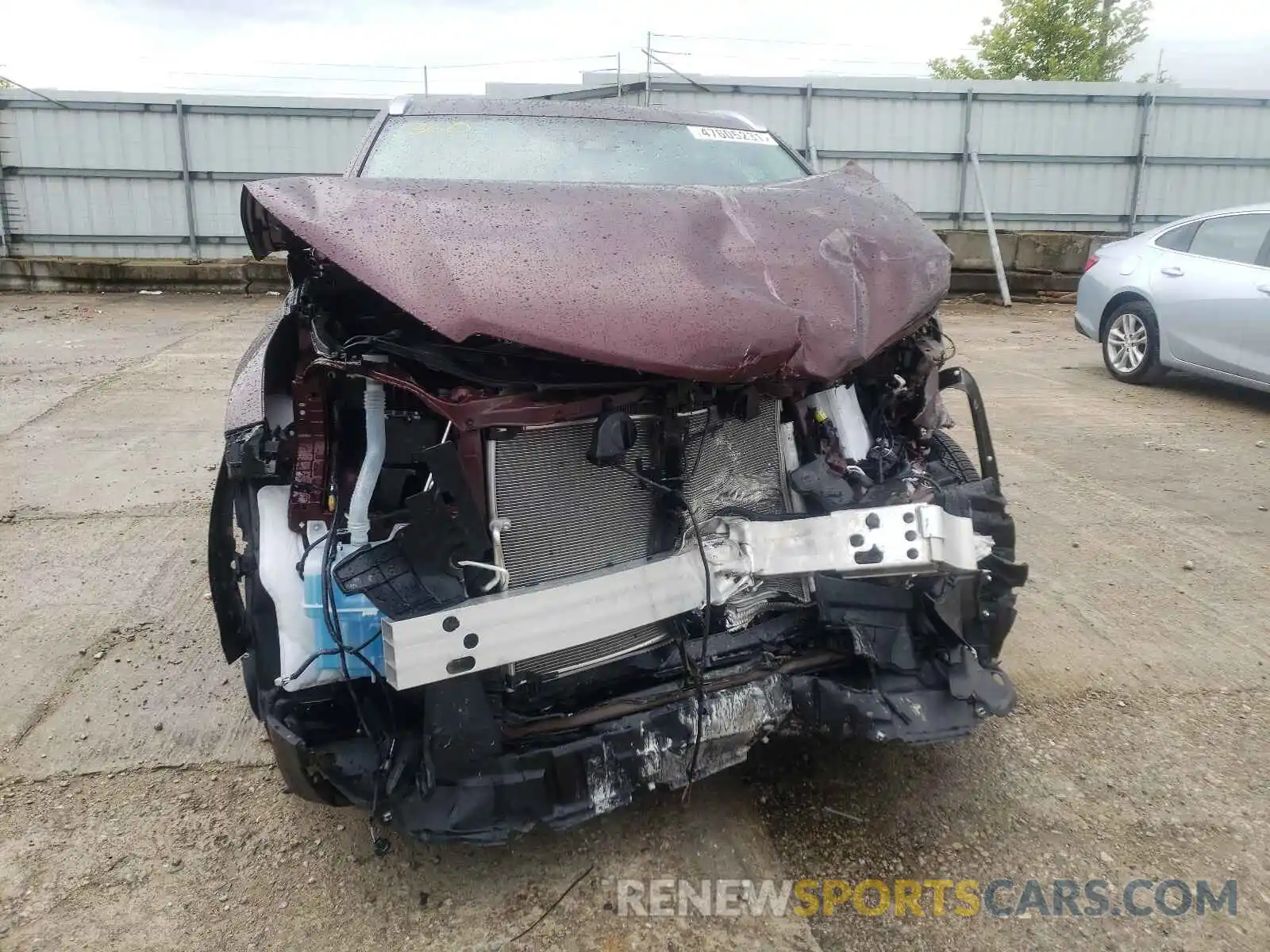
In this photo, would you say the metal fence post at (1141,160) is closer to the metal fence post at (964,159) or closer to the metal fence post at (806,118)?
the metal fence post at (964,159)

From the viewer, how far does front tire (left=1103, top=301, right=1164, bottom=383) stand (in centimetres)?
718

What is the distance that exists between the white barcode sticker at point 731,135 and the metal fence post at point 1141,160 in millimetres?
11418

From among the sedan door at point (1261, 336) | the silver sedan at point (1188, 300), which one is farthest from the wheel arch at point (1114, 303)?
the sedan door at point (1261, 336)

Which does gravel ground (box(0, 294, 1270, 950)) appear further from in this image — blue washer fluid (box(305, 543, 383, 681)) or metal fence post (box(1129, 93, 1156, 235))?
metal fence post (box(1129, 93, 1156, 235))

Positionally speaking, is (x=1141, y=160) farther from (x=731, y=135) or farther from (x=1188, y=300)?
(x=731, y=135)

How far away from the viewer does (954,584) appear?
94.7 inches

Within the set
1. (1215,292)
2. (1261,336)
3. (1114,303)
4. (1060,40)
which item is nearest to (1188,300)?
(1215,292)

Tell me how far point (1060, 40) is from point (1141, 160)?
1607 cm

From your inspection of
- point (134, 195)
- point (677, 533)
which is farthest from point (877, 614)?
point (134, 195)

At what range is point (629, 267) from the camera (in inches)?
81.2

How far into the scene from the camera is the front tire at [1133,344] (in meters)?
7.18

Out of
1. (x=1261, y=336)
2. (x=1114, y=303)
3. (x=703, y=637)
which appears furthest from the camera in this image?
(x=1114, y=303)

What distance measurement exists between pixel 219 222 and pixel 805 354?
42.7 ft

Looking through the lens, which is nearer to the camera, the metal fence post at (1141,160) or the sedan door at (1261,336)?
the sedan door at (1261,336)
